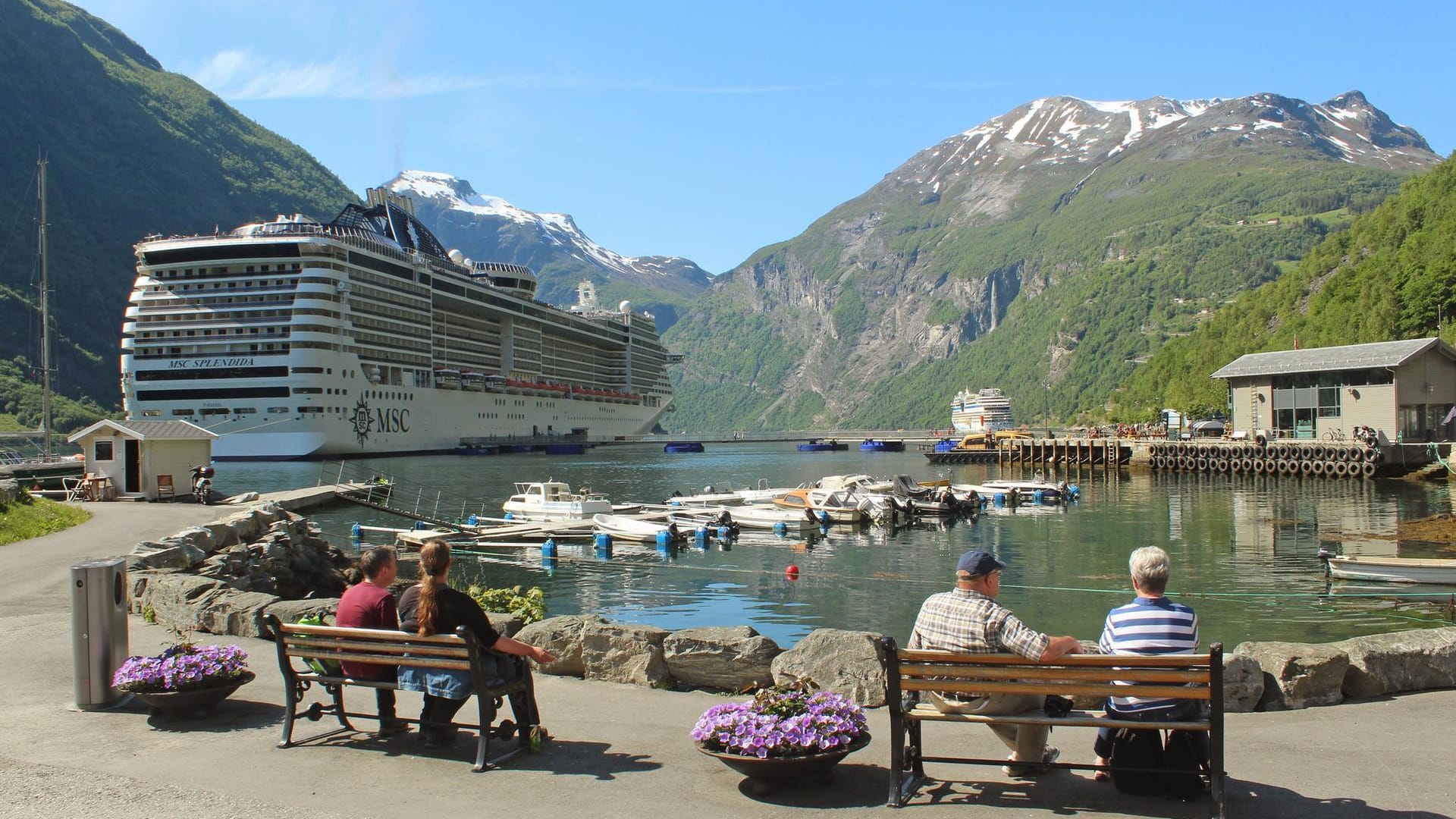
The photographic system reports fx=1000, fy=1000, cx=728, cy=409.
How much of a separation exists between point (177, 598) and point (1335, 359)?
66.7 metres

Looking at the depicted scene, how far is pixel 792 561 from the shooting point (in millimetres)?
29578

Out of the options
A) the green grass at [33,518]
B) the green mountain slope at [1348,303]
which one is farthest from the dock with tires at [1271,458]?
the green grass at [33,518]

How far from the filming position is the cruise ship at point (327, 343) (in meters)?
79.7

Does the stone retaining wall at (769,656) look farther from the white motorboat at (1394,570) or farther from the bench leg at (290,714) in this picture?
the white motorboat at (1394,570)

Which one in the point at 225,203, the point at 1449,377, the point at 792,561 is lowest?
the point at 792,561

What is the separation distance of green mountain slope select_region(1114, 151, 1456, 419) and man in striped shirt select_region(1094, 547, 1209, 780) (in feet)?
288

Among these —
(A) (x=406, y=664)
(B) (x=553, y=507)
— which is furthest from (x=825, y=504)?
(A) (x=406, y=664)

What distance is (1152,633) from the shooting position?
223 inches

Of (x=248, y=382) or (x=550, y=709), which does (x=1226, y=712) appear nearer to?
(x=550, y=709)

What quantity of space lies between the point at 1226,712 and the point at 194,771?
721 centimetres

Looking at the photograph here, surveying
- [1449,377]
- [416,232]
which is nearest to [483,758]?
[1449,377]

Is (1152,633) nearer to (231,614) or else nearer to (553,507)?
(231,614)

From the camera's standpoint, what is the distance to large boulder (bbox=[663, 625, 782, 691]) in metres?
8.62

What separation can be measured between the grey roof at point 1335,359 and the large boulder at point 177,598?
207 feet
